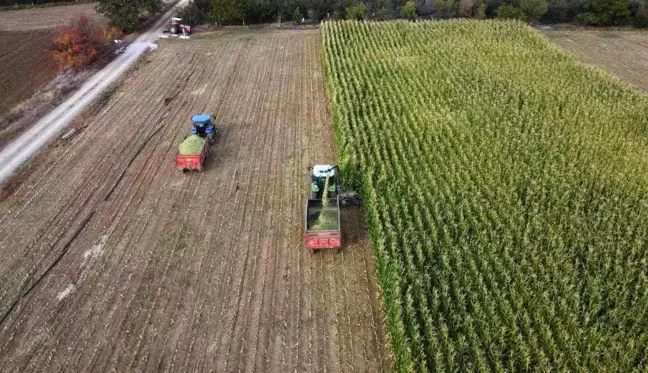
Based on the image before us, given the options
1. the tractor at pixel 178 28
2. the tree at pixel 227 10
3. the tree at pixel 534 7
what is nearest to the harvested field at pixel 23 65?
the tractor at pixel 178 28

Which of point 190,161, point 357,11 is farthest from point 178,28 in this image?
point 190,161

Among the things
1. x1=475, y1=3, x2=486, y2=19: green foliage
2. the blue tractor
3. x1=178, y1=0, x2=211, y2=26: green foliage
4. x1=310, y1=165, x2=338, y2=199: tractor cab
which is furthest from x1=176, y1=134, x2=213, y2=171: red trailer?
x1=475, y1=3, x2=486, y2=19: green foliage

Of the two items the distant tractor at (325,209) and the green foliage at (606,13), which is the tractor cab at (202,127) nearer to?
the distant tractor at (325,209)

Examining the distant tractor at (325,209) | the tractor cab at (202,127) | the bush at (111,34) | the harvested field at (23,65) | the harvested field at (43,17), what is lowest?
the distant tractor at (325,209)

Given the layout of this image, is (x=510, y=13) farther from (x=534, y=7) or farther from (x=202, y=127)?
(x=202, y=127)

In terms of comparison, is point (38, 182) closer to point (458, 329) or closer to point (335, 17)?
point (458, 329)

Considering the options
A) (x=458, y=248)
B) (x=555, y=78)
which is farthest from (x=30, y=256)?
(x=555, y=78)
